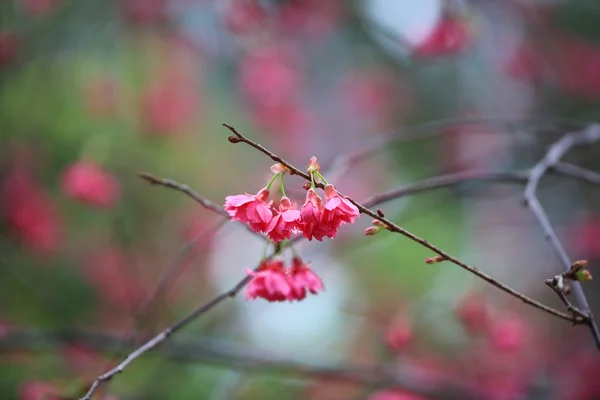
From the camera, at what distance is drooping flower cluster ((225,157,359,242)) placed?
30.0 inches

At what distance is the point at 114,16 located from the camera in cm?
281

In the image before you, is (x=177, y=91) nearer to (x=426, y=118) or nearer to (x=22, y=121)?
(x=22, y=121)

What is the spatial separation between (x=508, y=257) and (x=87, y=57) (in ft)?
8.49

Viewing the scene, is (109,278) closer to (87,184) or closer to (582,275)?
(87,184)

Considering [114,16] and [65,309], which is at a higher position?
[114,16]

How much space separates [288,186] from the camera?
1627mm

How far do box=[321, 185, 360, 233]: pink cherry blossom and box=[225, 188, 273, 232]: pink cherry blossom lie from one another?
83 mm

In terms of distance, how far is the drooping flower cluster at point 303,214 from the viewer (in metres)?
0.76

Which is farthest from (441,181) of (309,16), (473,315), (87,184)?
(309,16)

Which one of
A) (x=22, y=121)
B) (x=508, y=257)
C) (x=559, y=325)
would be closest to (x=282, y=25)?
(x=22, y=121)

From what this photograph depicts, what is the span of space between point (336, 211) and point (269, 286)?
17 cm

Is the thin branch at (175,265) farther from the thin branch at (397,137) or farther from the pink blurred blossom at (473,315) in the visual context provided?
the pink blurred blossom at (473,315)

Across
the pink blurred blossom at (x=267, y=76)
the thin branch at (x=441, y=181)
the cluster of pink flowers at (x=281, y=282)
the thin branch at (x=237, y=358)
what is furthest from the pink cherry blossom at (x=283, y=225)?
the pink blurred blossom at (x=267, y=76)

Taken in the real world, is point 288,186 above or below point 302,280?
above
